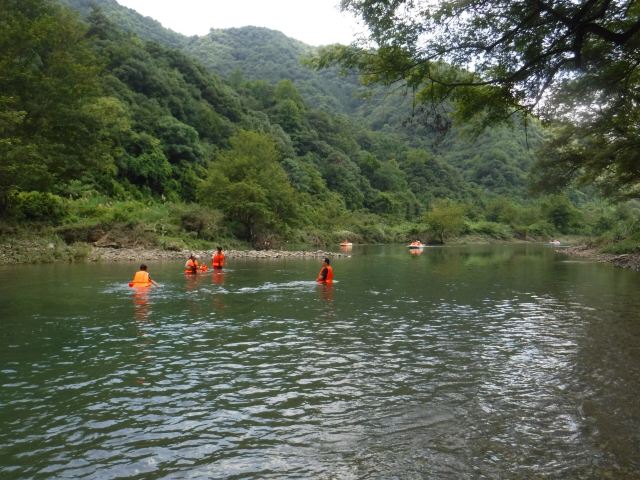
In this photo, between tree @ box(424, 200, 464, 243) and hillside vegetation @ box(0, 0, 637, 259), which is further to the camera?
tree @ box(424, 200, 464, 243)

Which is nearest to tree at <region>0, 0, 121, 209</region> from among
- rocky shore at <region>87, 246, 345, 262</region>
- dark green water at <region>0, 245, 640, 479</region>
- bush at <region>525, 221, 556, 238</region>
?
rocky shore at <region>87, 246, 345, 262</region>

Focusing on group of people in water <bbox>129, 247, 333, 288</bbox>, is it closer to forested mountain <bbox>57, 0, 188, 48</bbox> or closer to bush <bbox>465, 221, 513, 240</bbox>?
bush <bbox>465, 221, 513, 240</bbox>

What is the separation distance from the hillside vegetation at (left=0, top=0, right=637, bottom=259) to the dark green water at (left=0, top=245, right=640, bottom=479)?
5.62 meters

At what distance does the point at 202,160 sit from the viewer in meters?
80.1

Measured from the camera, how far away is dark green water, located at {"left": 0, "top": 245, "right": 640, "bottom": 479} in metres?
6.48

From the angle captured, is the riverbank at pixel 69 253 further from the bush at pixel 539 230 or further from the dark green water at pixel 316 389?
the bush at pixel 539 230

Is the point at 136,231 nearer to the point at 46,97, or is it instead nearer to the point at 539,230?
the point at 46,97

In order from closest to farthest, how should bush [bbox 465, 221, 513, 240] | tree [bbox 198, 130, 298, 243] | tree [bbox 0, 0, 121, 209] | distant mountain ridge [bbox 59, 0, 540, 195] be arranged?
tree [bbox 0, 0, 121, 209], tree [bbox 198, 130, 298, 243], bush [bbox 465, 221, 513, 240], distant mountain ridge [bbox 59, 0, 540, 195]

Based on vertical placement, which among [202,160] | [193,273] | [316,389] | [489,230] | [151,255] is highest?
[202,160]

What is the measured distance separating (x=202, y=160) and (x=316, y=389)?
75.0 m

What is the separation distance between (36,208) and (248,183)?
21578 millimetres

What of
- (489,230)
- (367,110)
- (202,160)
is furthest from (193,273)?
(367,110)

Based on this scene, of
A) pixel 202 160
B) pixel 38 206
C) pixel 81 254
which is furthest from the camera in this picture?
pixel 202 160

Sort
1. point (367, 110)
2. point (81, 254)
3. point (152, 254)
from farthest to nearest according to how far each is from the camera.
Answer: point (367, 110), point (152, 254), point (81, 254)
